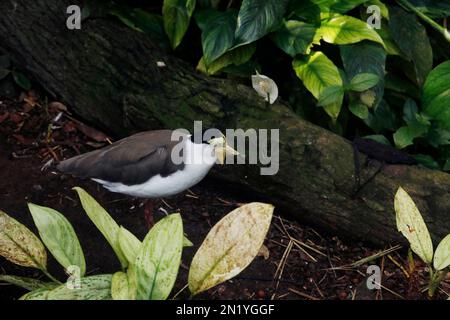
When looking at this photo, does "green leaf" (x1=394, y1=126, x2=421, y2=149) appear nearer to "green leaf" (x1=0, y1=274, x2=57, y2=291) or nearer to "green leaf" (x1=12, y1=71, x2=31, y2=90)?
"green leaf" (x1=0, y1=274, x2=57, y2=291)

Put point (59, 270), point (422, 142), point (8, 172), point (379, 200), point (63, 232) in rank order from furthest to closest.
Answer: point (422, 142) < point (8, 172) < point (379, 200) < point (59, 270) < point (63, 232)

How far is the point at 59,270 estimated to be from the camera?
2.91 meters

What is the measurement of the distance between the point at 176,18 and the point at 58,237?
1585 millimetres

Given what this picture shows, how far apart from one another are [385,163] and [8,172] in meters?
2.05

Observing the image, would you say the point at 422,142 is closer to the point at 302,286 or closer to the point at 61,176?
the point at 302,286

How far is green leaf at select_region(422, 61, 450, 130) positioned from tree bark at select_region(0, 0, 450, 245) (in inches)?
16.8

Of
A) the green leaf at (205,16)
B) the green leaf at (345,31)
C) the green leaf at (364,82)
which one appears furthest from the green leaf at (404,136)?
the green leaf at (205,16)

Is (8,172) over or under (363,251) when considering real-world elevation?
over

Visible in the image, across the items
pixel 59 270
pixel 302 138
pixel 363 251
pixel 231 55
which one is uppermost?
pixel 231 55

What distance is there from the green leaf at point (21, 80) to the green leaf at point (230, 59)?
1173 mm

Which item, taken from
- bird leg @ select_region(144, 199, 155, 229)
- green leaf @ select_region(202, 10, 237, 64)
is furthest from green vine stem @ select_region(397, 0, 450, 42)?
bird leg @ select_region(144, 199, 155, 229)

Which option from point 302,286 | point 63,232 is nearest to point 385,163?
point 302,286

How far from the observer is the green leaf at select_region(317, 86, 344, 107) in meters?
3.36

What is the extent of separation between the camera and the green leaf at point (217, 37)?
3.42m
